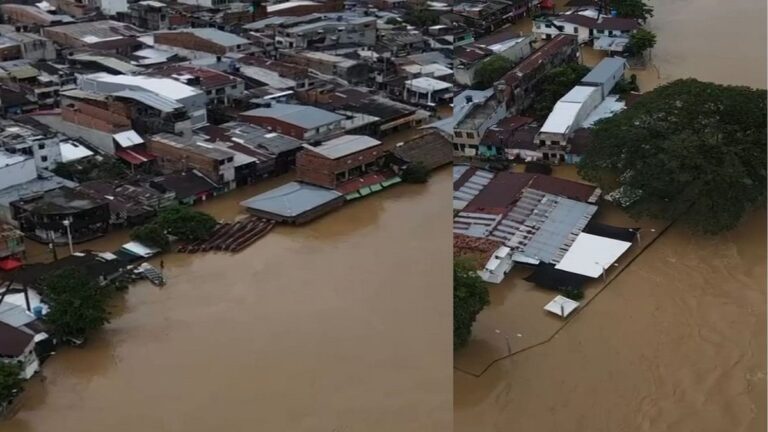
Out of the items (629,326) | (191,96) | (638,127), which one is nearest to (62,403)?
(629,326)

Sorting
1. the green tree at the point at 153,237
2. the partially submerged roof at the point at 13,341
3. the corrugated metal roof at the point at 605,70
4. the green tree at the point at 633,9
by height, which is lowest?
the green tree at the point at 153,237

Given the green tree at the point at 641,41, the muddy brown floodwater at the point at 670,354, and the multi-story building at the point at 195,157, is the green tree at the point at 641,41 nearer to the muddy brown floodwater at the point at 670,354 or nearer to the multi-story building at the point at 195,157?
the muddy brown floodwater at the point at 670,354

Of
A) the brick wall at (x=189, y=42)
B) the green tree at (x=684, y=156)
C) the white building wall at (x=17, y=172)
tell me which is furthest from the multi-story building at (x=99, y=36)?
the green tree at (x=684, y=156)

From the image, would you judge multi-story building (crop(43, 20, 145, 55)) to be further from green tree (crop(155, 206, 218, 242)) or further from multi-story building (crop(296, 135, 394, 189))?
green tree (crop(155, 206, 218, 242))

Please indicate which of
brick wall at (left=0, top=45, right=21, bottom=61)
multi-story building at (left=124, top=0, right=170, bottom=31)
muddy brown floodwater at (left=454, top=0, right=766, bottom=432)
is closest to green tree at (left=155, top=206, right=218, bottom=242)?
muddy brown floodwater at (left=454, top=0, right=766, bottom=432)

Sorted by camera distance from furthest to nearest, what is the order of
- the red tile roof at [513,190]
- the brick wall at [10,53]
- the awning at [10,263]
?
the brick wall at [10,53] < the awning at [10,263] < the red tile roof at [513,190]

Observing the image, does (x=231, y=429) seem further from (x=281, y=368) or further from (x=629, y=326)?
(x=629, y=326)
